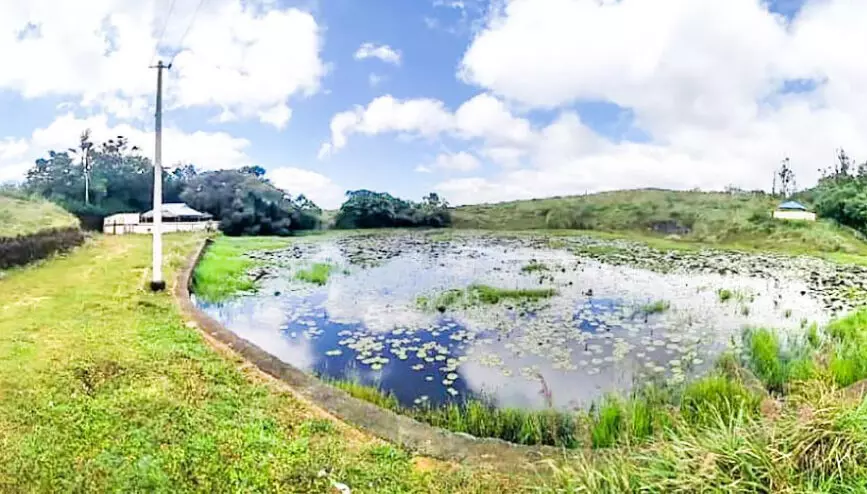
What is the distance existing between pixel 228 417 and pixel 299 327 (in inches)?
163

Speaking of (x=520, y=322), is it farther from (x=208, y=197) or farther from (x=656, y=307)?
(x=208, y=197)

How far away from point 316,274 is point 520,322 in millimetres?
5760

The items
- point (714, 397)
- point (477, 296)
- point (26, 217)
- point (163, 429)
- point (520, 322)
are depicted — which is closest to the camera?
point (163, 429)

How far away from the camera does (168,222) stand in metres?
27.1

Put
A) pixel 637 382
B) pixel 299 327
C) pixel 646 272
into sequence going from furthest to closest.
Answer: pixel 646 272 → pixel 299 327 → pixel 637 382

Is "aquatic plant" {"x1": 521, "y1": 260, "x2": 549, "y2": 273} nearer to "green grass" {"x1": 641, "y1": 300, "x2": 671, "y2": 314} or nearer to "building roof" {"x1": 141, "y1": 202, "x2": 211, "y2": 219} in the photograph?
"green grass" {"x1": 641, "y1": 300, "x2": 671, "y2": 314}

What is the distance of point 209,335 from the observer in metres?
6.34

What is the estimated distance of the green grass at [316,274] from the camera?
1186cm

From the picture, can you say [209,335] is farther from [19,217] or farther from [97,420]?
[19,217]

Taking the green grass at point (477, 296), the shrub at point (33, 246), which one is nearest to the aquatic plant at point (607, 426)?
the green grass at point (477, 296)

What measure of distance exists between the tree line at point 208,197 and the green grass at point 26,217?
364 inches

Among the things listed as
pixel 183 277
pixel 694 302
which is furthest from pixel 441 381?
pixel 183 277

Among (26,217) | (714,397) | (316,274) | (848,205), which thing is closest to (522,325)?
(714,397)

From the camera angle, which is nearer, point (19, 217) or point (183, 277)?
point (183, 277)
